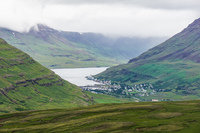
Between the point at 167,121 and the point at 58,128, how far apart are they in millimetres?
49024

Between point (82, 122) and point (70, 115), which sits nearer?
point (82, 122)

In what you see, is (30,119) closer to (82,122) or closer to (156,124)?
(82,122)

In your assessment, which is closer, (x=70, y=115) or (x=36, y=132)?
(x=36, y=132)

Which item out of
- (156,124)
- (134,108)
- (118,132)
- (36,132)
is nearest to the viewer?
(118,132)

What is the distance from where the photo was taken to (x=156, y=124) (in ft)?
408

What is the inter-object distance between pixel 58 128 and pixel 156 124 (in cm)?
4559

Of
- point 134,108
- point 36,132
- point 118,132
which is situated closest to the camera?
point 118,132

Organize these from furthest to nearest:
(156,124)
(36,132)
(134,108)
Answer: (134,108), (36,132), (156,124)

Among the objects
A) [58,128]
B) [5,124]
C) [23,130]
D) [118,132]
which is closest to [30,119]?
[5,124]

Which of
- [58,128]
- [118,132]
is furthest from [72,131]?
[118,132]

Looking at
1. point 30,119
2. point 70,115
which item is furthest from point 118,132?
point 30,119

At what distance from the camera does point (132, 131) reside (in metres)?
116

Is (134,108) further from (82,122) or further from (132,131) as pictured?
(132,131)

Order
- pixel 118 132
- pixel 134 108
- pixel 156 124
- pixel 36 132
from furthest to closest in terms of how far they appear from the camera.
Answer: pixel 134 108, pixel 36 132, pixel 156 124, pixel 118 132
